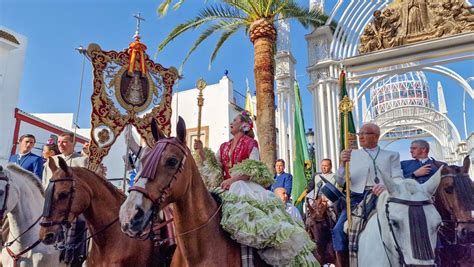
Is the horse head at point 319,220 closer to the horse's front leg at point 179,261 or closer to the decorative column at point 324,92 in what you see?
the horse's front leg at point 179,261

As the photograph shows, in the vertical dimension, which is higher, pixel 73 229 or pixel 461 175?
pixel 461 175

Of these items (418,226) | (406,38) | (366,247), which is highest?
(406,38)

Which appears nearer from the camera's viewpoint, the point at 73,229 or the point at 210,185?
the point at 210,185

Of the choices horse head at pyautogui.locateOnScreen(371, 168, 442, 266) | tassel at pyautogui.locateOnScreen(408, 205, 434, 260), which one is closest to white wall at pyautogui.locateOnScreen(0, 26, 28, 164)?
horse head at pyautogui.locateOnScreen(371, 168, 442, 266)

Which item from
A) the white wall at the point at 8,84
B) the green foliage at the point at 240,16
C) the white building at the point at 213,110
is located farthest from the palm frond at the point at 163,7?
→ the white building at the point at 213,110

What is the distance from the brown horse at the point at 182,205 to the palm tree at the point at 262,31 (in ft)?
19.8

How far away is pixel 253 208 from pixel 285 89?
36.9 feet

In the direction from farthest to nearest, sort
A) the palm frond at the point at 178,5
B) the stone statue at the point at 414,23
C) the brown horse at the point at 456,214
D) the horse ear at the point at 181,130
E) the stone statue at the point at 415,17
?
the stone statue at the point at 415,17
the stone statue at the point at 414,23
the palm frond at the point at 178,5
the brown horse at the point at 456,214
the horse ear at the point at 181,130

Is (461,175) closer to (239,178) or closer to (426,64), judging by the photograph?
(239,178)

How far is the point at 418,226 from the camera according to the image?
3.46 m

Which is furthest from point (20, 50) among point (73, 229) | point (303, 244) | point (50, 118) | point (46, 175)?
point (303, 244)

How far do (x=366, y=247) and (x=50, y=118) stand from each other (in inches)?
991

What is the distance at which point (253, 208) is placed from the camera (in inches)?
143

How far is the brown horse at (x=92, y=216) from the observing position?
4004mm
